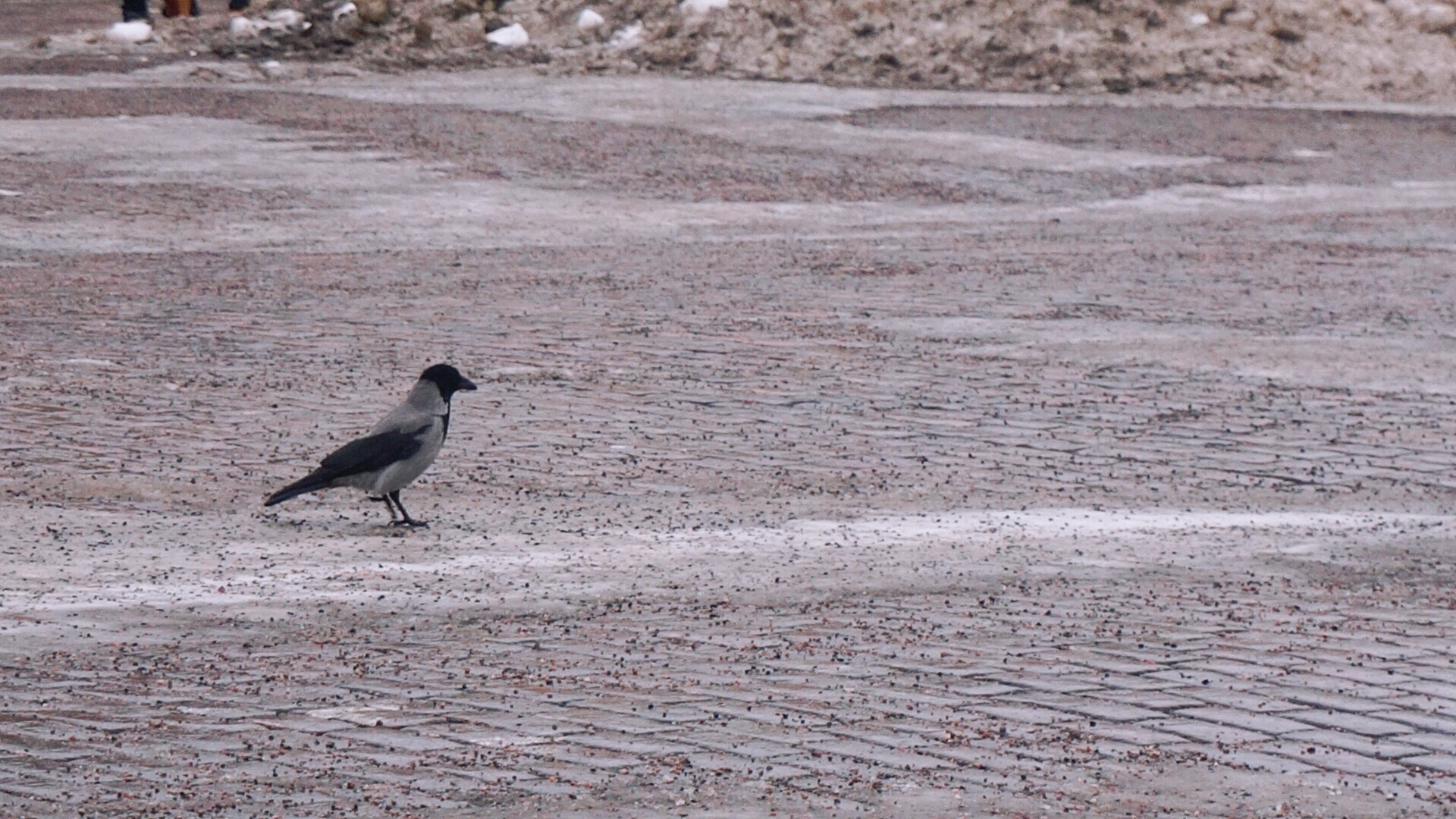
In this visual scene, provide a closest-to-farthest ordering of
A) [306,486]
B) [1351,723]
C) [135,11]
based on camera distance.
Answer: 1. [1351,723]
2. [306,486]
3. [135,11]

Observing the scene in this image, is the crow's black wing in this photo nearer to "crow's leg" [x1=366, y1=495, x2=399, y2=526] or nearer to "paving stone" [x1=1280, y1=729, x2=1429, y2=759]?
"crow's leg" [x1=366, y1=495, x2=399, y2=526]

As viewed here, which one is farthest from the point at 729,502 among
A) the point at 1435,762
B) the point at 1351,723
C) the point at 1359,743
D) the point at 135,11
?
the point at 135,11

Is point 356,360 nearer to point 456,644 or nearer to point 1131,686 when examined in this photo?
point 456,644

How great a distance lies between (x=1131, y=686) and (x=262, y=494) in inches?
142

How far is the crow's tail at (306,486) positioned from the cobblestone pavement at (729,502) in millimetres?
203

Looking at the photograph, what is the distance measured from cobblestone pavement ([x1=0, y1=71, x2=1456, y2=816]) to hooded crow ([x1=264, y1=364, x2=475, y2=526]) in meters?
0.20

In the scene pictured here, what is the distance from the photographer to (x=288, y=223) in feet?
53.3

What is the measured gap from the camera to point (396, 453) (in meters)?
7.96

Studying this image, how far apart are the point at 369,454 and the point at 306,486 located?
236 millimetres

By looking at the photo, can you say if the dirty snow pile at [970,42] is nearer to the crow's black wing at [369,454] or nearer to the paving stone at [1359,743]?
the crow's black wing at [369,454]

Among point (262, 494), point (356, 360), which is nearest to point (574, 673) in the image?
point (262, 494)

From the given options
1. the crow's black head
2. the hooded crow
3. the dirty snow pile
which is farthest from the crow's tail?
the dirty snow pile

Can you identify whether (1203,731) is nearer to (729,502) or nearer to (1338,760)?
(1338,760)

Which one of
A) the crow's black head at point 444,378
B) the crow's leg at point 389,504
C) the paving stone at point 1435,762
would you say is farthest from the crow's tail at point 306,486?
the paving stone at point 1435,762
